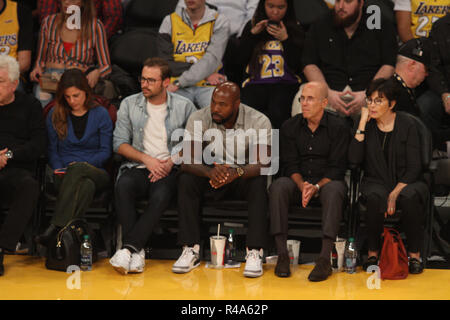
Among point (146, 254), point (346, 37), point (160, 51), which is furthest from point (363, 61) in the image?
point (146, 254)

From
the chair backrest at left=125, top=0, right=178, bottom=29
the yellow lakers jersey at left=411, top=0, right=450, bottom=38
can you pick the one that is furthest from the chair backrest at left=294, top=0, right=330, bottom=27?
the chair backrest at left=125, top=0, right=178, bottom=29

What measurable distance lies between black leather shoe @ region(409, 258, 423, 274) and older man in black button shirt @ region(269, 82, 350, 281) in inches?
21.7

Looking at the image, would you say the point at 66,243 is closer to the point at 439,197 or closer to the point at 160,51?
the point at 160,51

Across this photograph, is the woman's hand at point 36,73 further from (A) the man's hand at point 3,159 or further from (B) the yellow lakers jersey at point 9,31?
(A) the man's hand at point 3,159

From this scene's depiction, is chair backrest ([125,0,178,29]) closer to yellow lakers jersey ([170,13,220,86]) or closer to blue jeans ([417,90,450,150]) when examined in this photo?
yellow lakers jersey ([170,13,220,86])

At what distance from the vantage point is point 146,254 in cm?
476

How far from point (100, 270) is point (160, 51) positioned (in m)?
2.06

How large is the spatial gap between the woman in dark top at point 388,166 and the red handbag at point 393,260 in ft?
0.42

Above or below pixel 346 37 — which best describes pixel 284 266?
below

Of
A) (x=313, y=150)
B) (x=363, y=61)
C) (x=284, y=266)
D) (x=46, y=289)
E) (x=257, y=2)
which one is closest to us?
(x=46, y=289)

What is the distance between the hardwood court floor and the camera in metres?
3.86

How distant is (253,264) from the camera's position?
4332 millimetres

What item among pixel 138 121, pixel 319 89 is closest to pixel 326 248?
pixel 319 89

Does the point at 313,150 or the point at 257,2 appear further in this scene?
the point at 257,2
